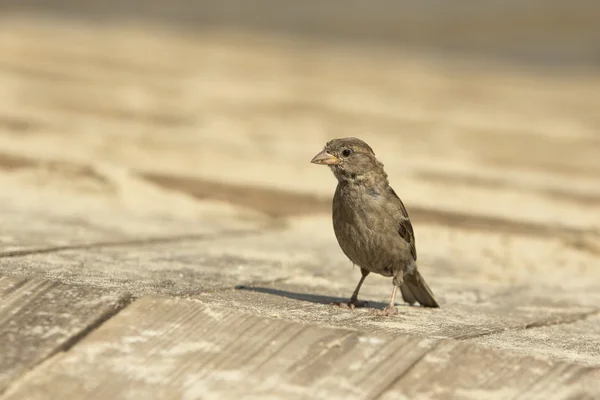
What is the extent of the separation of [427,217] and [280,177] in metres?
1.51

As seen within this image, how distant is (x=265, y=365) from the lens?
3748mm

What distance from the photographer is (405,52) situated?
21.6 m

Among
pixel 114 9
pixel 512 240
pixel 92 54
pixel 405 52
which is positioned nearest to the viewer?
pixel 512 240

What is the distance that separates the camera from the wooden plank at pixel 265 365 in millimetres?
3633

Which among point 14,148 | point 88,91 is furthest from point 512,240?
point 88,91

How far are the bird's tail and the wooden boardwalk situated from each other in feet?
0.23

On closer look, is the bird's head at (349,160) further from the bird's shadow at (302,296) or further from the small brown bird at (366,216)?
the bird's shadow at (302,296)

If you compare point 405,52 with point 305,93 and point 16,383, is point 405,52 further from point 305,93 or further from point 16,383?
point 16,383

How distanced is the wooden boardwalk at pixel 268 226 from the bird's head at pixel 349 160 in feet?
1.93

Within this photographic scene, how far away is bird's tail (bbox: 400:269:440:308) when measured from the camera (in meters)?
5.58

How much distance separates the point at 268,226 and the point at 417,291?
2.35 metres

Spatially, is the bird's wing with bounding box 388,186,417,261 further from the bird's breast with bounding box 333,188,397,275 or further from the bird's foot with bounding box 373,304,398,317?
the bird's foot with bounding box 373,304,398,317

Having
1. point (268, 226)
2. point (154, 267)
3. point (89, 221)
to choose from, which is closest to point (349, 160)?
point (154, 267)

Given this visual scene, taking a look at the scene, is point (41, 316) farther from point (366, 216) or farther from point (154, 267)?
point (366, 216)
